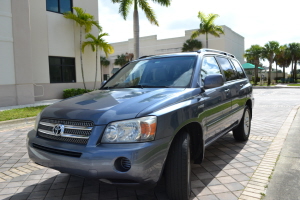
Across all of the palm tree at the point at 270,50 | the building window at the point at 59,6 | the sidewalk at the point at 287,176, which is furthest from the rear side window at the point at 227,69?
the palm tree at the point at 270,50

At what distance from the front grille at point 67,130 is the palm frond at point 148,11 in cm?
1487

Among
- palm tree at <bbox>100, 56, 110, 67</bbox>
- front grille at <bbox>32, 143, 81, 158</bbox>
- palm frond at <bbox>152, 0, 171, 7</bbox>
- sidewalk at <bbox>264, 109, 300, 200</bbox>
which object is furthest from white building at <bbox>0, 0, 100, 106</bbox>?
palm tree at <bbox>100, 56, 110, 67</bbox>

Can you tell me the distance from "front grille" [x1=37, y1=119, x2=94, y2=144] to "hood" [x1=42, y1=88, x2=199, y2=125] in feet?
0.19

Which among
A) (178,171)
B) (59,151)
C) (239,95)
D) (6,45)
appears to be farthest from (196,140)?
(6,45)

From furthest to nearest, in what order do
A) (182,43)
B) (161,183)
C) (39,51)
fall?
(182,43) < (39,51) < (161,183)

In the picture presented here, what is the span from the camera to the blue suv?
2.40m

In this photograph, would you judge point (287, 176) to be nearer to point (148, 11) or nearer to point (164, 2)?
point (164, 2)

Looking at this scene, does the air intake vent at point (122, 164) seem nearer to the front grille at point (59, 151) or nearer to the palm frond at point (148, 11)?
the front grille at point (59, 151)

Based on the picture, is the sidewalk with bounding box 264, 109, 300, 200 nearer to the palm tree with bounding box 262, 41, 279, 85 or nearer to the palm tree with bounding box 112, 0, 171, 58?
the palm tree with bounding box 112, 0, 171, 58

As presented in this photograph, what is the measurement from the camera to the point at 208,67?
3996 millimetres

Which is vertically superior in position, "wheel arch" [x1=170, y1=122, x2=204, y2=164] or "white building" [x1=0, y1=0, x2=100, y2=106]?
"white building" [x1=0, y1=0, x2=100, y2=106]

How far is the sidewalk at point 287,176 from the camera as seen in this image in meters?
3.16

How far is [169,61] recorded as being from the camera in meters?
3.95

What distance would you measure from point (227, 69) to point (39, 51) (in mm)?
13377
